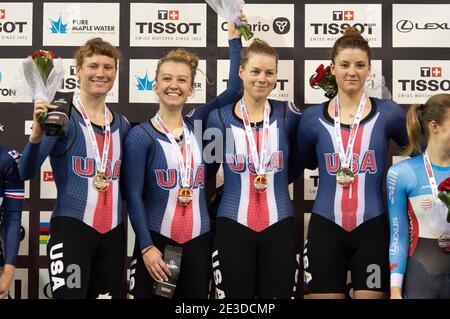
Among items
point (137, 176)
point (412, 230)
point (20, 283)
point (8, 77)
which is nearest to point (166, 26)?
point (8, 77)

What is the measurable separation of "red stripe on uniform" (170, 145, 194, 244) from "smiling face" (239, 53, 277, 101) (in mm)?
708

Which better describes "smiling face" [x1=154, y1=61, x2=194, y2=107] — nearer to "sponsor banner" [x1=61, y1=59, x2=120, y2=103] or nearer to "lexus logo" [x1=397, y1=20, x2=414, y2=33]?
"sponsor banner" [x1=61, y1=59, x2=120, y2=103]

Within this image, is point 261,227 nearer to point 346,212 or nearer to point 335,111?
point 346,212

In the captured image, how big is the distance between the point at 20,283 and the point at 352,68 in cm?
237

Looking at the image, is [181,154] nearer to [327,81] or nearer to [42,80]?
[42,80]

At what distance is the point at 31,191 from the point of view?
415cm

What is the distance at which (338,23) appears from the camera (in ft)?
13.6

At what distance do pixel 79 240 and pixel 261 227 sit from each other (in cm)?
91

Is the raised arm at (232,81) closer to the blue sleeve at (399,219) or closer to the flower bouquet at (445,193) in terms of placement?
the blue sleeve at (399,219)

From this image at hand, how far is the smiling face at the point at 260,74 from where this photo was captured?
355 cm

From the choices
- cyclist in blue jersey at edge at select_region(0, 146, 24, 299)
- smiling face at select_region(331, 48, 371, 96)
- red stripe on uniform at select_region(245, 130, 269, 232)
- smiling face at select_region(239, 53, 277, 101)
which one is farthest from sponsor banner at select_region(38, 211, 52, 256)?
smiling face at select_region(331, 48, 371, 96)

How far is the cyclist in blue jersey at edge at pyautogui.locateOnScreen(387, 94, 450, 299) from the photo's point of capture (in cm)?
307

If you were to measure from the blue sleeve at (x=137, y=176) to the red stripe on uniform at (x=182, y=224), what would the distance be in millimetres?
136
